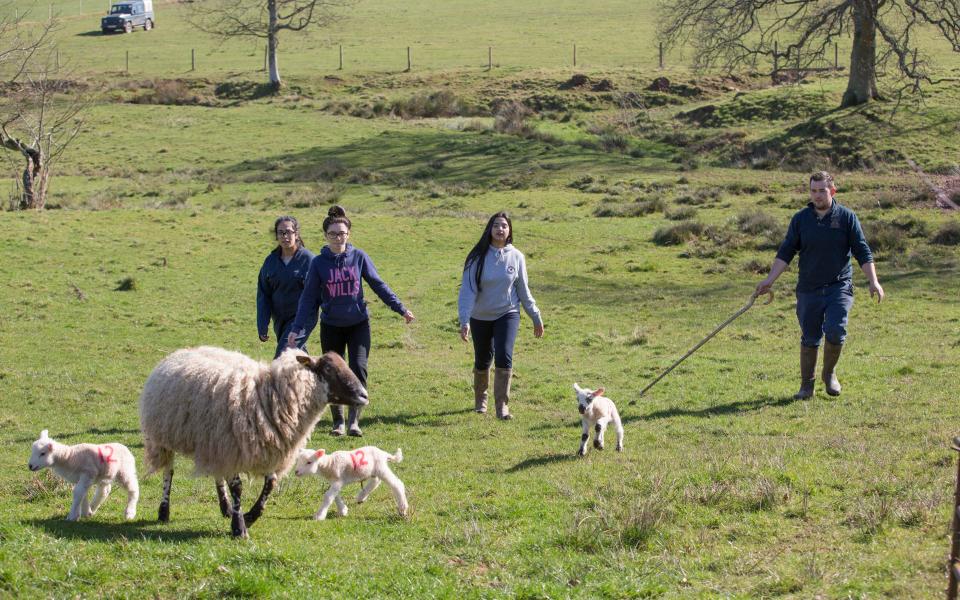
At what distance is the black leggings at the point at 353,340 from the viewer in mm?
11648

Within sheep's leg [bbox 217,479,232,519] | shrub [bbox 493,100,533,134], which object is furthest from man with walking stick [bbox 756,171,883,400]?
shrub [bbox 493,100,533,134]

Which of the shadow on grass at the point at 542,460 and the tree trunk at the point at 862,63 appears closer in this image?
the shadow on grass at the point at 542,460

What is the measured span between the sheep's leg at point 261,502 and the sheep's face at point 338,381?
796 millimetres

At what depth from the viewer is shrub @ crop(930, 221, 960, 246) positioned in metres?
24.9

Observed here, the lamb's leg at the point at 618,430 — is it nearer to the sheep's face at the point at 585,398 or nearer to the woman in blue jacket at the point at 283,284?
the sheep's face at the point at 585,398

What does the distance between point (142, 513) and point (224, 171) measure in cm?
3382

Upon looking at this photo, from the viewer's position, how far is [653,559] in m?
7.03

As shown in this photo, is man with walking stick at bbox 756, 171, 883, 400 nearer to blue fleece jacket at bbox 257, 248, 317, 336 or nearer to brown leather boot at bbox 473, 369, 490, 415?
brown leather boot at bbox 473, 369, 490, 415

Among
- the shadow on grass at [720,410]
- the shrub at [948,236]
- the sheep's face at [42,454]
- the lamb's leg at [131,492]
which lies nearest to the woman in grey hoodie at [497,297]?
the shadow on grass at [720,410]

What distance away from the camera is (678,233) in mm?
27125

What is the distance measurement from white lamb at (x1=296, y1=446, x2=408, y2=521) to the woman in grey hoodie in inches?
140

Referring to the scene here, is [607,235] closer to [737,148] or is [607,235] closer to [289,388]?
[737,148]

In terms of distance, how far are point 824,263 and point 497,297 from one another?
156 inches

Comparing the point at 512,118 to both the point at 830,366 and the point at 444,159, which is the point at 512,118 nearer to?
the point at 444,159
